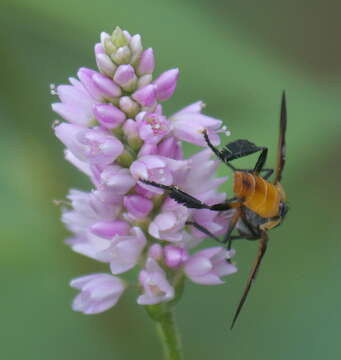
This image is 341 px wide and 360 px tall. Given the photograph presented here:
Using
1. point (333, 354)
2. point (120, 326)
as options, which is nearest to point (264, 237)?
point (333, 354)

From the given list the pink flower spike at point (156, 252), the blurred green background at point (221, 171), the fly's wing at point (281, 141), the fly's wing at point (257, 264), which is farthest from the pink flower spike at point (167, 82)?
the blurred green background at point (221, 171)

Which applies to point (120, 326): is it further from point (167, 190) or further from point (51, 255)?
point (167, 190)

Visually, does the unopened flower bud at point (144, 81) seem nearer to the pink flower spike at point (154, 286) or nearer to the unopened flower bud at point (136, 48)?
the unopened flower bud at point (136, 48)

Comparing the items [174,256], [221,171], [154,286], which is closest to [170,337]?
[154,286]

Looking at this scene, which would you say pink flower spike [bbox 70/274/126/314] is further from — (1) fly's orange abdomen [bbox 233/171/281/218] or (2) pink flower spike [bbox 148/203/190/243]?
(1) fly's orange abdomen [bbox 233/171/281/218]

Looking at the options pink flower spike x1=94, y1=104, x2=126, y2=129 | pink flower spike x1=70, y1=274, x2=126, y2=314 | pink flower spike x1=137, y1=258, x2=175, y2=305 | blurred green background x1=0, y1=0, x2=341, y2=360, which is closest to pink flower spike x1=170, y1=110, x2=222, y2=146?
pink flower spike x1=94, y1=104, x2=126, y2=129

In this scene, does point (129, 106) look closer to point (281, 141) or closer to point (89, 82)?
point (89, 82)
